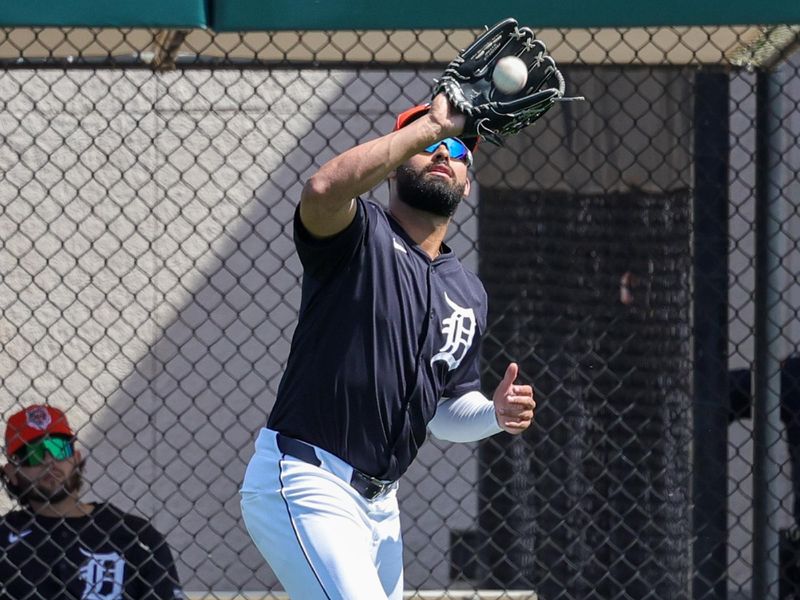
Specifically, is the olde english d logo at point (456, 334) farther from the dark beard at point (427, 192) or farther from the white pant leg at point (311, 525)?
the white pant leg at point (311, 525)

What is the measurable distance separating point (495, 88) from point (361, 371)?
703 millimetres

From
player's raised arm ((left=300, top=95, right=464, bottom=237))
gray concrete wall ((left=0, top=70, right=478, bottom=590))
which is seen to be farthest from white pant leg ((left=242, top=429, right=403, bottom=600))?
gray concrete wall ((left=0, top=70, right=478, bottom=590))

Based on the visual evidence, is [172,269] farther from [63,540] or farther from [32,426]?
[63,540]

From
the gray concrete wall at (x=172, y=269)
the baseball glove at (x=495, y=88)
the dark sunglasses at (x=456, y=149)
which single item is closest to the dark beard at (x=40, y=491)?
the gray concrete wall at (x=172, y=269)

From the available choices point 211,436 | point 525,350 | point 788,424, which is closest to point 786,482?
point 788,424

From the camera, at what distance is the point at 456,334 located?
124 inches

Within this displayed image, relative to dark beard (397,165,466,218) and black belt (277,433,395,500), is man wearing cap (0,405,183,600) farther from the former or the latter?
dark beard (397,165,466,218)

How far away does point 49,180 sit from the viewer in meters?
5.61

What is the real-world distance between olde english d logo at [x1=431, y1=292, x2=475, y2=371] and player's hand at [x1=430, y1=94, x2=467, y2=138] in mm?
558

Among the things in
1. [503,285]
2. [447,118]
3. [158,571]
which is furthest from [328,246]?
[503,285]

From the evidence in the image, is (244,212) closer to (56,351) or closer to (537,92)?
(56,351)

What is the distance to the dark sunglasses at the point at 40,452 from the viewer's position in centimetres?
446

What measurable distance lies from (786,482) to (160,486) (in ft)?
8.91

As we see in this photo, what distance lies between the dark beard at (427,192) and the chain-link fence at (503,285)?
1.25m
